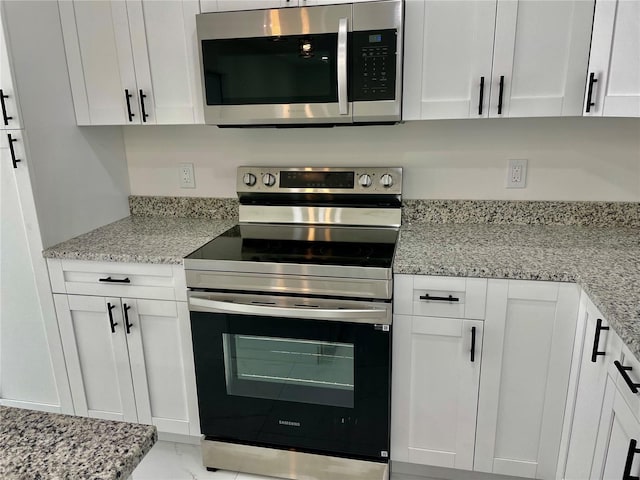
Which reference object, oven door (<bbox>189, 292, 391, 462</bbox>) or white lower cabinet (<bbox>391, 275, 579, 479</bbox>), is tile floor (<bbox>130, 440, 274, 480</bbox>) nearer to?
oven door (<bbox>189, 292, 391, 462</bbox>)

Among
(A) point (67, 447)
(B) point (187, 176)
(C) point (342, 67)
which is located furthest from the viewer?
(B) point (187, 176)

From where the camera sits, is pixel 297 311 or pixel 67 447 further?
pixel 297 311

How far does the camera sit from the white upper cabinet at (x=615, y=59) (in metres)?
1.43

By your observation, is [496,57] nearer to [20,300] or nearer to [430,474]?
[430,474]

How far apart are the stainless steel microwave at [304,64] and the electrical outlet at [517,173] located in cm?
61

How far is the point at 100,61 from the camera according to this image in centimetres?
187

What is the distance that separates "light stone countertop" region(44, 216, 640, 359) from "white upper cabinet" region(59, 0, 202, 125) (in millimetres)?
480

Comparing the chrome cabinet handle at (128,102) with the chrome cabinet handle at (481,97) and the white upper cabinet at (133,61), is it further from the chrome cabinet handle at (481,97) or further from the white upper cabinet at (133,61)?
the chrome cabinet handle at (481,97)

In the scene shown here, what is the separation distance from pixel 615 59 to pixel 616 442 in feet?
3.77

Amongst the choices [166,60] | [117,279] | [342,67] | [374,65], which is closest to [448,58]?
[374,65]

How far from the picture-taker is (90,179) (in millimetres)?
2051

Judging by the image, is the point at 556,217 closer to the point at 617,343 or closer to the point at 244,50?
the point at 617,343

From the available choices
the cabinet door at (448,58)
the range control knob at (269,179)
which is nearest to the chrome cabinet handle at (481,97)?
the cabinet door at (448,58)

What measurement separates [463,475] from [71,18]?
2.39 m
